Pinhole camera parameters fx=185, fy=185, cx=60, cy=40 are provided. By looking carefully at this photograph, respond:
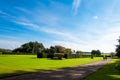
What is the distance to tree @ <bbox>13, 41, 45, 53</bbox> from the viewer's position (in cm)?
11603

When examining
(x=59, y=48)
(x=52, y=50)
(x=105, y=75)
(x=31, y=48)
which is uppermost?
(x=31, y=48)

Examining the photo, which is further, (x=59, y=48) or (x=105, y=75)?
(x=59, y=48)

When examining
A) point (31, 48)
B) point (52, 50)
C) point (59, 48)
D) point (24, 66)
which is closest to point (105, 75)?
point (24, 66)

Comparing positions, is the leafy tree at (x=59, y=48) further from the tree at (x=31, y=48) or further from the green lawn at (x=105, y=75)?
the green lawn at (x=105, y=75)

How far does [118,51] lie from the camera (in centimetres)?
2566

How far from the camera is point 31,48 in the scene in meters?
119

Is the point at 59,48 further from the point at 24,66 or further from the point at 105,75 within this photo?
the point at 105,75

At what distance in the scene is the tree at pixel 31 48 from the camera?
116 m

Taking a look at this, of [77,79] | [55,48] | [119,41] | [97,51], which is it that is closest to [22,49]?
[55,48]

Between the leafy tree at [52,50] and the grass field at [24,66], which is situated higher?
the leafy tree at [52,50]

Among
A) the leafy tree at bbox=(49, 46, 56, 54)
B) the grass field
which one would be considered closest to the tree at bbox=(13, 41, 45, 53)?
the leafy tree at bbox=(49, 46, 56, 54)

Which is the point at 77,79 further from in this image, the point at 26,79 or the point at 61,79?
the point at 26,79

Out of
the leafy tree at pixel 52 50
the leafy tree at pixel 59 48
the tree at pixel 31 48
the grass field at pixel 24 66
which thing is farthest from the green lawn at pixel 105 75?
the tree at pixel 31 48

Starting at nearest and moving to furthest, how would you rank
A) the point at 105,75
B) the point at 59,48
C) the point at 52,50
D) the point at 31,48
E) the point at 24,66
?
1. the point at 105,75
2. the point at 24,66
3. the point at 52,50
4. the point at 59,48
5. the point at 31,48
